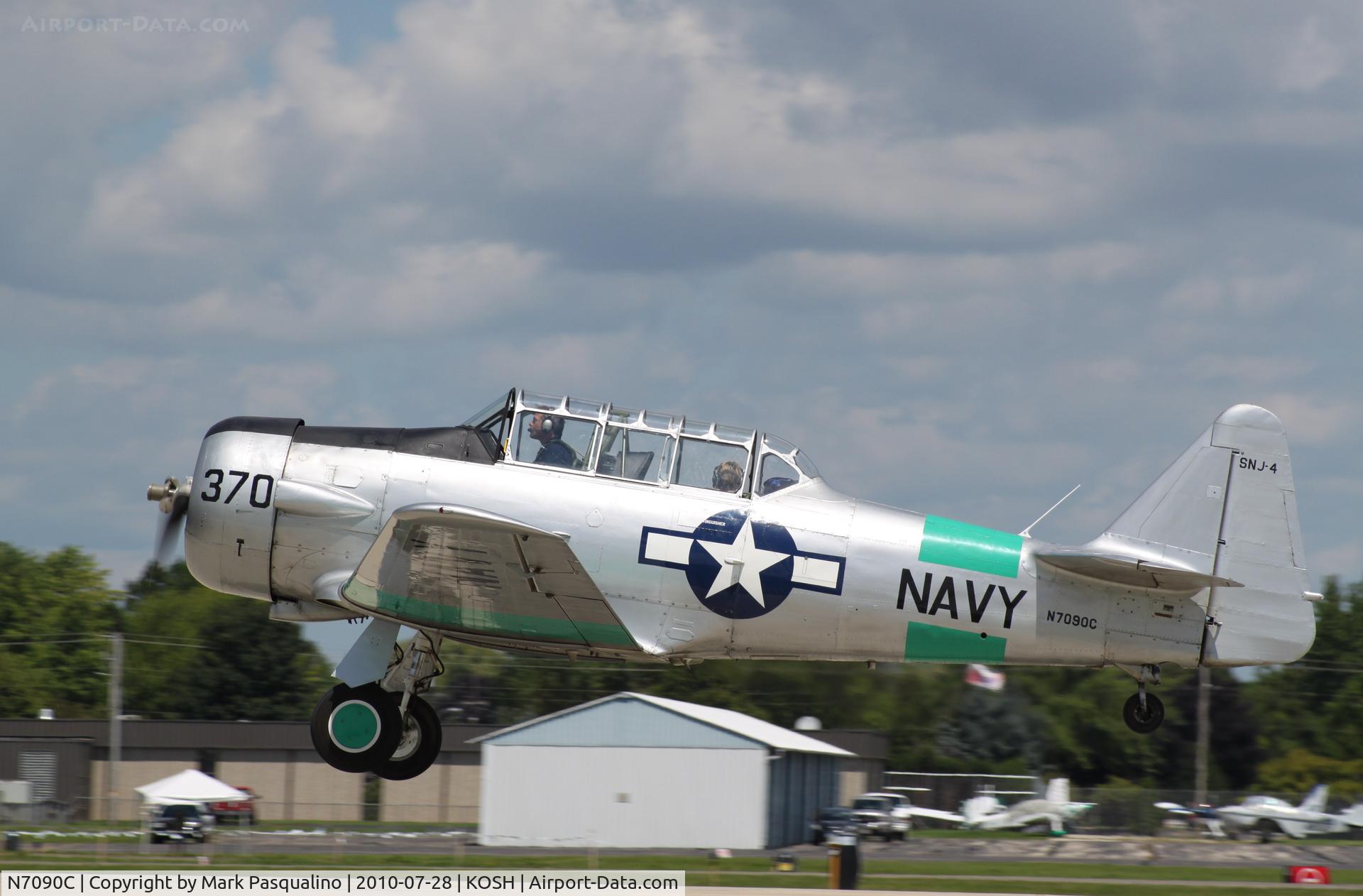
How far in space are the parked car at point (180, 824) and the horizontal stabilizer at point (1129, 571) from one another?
645 inches

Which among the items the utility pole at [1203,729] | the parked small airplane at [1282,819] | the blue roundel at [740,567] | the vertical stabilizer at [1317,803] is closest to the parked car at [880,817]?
the parked small airplane at [1282,819]

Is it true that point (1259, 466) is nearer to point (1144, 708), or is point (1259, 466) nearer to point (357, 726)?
point (1144, 708)

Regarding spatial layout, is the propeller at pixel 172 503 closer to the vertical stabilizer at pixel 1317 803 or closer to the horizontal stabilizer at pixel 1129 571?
the horizontal stabilizer at pixel 1129 571

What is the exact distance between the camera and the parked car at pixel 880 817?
29906 millimetres

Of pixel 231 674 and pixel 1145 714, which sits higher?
pixel 1145 714

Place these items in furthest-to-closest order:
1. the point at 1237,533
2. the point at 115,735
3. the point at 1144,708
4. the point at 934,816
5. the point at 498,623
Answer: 1. the point at 934,816
2. the point at 115,735
3. the point at 1237,533
4. the point at 1144,708
5. the point at 498,623

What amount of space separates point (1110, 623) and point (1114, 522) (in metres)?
0.90

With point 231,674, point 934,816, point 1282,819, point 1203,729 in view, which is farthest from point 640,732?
point 231,674

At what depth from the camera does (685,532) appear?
1103 centimetres

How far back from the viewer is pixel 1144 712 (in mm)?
11578

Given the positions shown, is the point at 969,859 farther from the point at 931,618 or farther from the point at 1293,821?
the point at 931,618

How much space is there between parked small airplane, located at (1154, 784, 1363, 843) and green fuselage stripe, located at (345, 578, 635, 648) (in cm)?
2550

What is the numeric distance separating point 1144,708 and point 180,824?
19500 millimetres

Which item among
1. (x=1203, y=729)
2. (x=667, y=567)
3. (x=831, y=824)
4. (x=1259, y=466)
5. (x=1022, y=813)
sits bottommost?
(x=1022, y=813)
